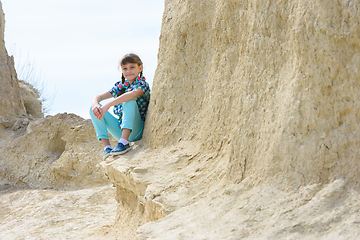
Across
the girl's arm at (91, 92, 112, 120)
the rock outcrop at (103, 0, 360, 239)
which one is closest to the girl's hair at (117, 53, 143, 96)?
the girl's arm at (91, 92, 112, 120)

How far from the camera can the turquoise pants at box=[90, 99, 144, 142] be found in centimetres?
404

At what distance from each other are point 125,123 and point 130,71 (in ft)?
2.21

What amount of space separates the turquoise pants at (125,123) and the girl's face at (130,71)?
1.12ft

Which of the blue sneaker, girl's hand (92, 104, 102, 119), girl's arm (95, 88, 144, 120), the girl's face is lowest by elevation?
the blue sneaker

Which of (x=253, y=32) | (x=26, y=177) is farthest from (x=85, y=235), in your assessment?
(x=253, y=32)

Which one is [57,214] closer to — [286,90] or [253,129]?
[253,129]

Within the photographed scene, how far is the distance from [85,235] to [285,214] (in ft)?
10.1

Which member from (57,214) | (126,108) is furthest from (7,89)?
(126,108)

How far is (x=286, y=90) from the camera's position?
8.16 ft

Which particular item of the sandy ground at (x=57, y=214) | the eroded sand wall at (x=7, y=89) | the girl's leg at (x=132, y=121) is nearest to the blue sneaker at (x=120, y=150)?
the girl's leg at (x=132, y=121)

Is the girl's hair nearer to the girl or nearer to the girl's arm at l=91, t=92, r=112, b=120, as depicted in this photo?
the girl

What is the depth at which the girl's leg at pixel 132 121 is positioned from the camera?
400 centimetres

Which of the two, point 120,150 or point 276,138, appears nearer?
point 276,138

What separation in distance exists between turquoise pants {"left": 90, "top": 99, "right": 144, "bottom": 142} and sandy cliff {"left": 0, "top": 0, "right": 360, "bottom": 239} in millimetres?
198
